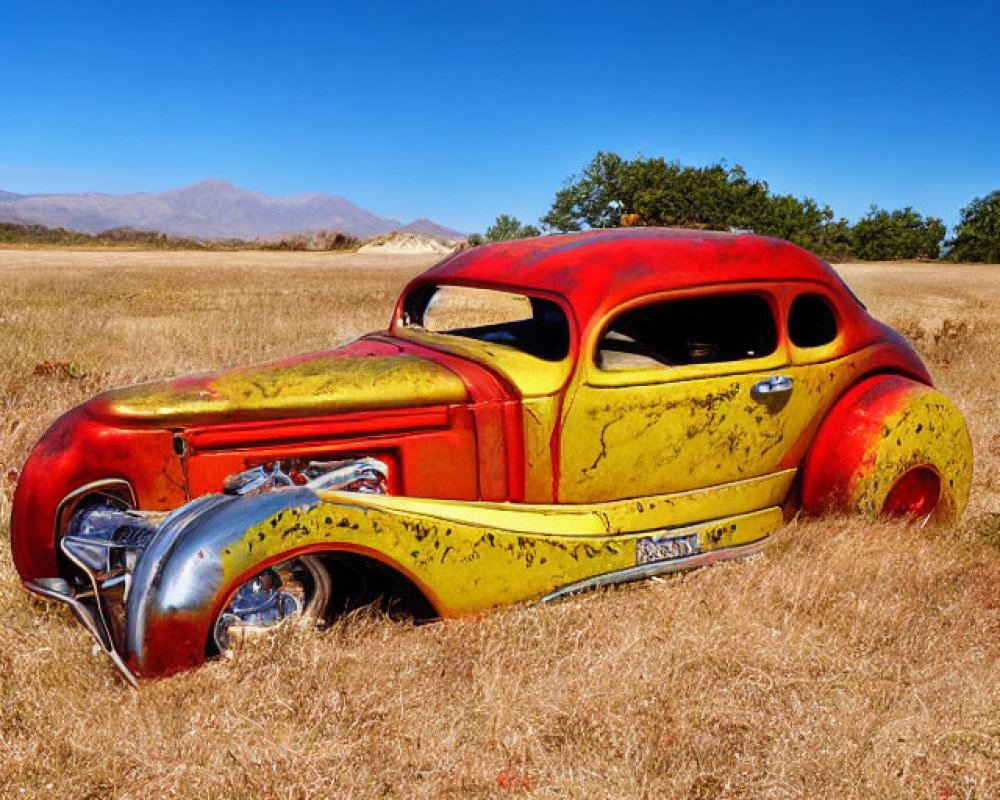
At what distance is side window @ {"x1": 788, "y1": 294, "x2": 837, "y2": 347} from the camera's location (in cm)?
397

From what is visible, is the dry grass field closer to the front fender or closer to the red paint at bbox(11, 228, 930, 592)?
the front fender

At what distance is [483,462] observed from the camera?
316cm

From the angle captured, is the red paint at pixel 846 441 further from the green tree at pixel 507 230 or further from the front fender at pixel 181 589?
the green tree at pixel 507 230

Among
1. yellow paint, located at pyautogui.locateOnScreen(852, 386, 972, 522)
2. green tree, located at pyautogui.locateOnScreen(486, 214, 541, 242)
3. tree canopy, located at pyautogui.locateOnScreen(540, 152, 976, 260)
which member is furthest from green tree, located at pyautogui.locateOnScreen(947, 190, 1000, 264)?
Answer: yellow paint, located at pyautogui.locateOnScreen(852, 386, 972, 522)

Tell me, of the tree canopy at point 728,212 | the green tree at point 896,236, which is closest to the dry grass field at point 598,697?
the tree canopy at point 728,212

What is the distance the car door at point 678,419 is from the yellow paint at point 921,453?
0.36 meters

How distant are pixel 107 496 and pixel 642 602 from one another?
213cm

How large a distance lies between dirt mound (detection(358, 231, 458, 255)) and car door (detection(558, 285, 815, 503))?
55872 millimetres

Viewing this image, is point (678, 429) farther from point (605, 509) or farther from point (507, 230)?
point (507, 230)

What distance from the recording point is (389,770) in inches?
91.3

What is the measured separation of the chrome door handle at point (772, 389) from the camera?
3.54 m

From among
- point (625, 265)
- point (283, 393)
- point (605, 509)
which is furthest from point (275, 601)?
point (625, 265)

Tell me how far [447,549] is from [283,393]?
831 millimetres

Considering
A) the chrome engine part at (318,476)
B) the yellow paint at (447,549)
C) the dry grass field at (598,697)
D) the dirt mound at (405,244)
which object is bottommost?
the dry grass field at (598,697)
